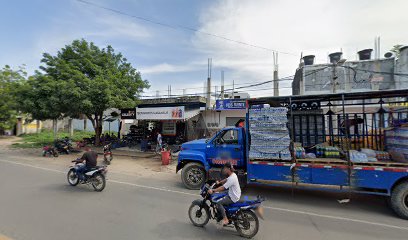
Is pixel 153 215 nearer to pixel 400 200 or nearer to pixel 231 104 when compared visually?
pixel 400 200

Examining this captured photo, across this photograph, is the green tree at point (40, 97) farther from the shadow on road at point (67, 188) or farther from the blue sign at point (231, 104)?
the blue sign at point (231, 104)

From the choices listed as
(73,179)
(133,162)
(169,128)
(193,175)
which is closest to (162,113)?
(169,128)

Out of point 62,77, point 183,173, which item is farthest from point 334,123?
point 62,77

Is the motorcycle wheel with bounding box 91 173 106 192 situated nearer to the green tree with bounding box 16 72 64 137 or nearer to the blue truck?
the blue truck

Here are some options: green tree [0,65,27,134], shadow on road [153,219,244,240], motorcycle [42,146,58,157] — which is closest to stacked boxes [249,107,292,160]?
shadow on road [153,219,244,240]

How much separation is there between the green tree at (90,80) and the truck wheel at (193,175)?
8.94 m

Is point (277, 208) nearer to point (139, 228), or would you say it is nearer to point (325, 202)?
point (325, 202)

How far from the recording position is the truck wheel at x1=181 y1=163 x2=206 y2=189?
26.6 feet

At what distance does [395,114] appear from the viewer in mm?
8391

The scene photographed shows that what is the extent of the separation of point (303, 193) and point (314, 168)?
1568mm

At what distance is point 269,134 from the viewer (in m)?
7.05

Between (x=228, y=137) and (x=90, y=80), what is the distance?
11.3 metres

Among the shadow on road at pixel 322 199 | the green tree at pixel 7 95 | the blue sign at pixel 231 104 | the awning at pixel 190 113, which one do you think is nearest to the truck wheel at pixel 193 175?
the shadow on road at pixel 322 199

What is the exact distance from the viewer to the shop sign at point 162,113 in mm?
16406
